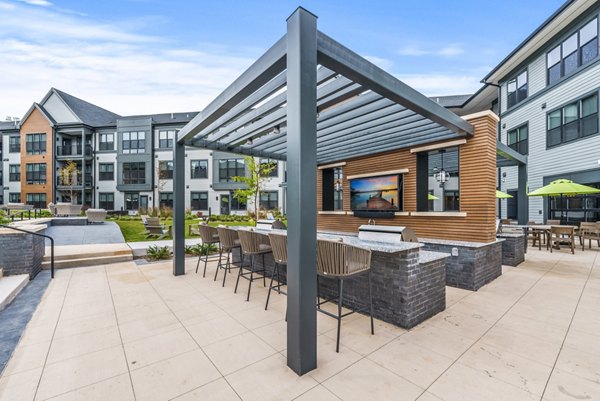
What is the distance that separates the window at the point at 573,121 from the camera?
381 inches

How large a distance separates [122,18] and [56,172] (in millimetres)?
24333

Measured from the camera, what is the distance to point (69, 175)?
22.8m

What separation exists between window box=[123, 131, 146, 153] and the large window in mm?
4574

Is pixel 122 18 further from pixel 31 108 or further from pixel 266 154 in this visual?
pixel 31 108

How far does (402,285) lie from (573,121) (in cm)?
1263

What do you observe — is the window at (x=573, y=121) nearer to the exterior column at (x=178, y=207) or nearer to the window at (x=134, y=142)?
the exterior column at (x=178, y=207)

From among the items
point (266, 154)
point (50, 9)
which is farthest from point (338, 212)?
point (50, 9)

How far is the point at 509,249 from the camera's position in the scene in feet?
21.8

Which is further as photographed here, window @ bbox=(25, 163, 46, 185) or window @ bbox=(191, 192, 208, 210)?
window @ bbox=(25, 163, 46, 185)

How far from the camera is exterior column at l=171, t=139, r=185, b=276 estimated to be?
18.3 ft

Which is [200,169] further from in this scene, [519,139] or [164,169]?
[519,139]

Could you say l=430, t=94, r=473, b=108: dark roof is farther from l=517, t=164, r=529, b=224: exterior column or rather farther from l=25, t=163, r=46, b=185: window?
l=25, t=163, r=46, b=185: window

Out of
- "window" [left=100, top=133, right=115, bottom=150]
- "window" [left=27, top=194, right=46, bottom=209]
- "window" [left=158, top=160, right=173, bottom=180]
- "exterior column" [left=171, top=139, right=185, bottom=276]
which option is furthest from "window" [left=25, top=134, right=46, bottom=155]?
"exterior column" [left=171, top=139, right=185, bottom=276]

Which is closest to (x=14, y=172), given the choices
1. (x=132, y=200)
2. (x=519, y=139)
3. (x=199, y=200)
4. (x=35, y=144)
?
(x=35, y=144)
